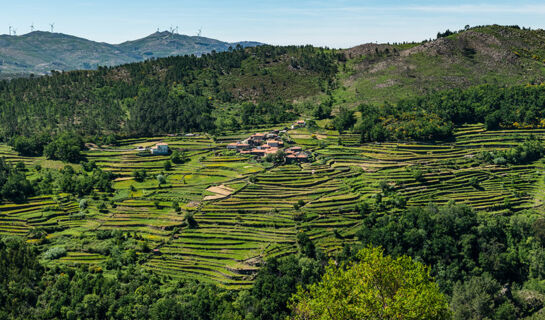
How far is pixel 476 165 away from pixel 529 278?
29.8 m

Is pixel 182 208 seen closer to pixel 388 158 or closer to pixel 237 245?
pixel 237 245

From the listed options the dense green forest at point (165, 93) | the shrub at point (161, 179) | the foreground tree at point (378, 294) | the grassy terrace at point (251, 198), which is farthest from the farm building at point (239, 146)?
the foreground tree at point (378, 294)

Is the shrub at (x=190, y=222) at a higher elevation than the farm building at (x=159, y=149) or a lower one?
lower

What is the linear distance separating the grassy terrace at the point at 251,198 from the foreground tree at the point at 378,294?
27.7 meters

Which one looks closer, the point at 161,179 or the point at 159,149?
the point at 161,179

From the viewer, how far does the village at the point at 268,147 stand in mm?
83125

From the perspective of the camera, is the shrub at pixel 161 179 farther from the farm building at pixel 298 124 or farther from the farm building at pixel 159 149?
the farm building at pixel 298 124

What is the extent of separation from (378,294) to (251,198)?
44652 millimetres

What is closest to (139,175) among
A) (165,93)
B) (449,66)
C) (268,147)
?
(268,147)

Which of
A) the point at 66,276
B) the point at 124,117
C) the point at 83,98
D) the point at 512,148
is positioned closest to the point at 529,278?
the point at 512,148

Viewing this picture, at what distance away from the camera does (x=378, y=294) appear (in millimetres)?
24703

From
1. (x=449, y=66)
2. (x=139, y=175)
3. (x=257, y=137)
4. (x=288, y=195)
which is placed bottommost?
(x=288, y=195)

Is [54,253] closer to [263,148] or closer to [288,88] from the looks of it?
[263,148]

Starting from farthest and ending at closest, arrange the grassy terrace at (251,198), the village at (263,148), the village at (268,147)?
the village at (263,148)
the village at (268,147)
the grassy terrace at (251,198)
